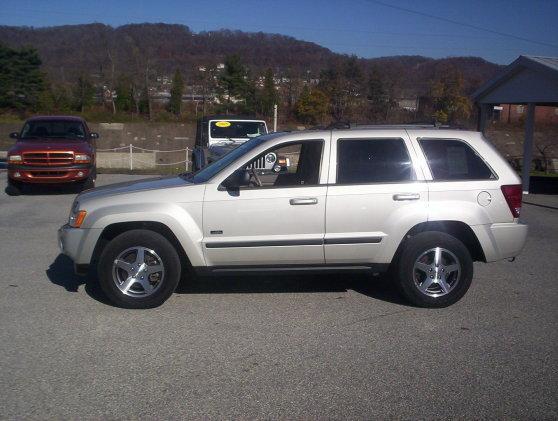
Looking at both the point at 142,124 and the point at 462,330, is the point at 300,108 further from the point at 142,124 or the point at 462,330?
the point at 462,330

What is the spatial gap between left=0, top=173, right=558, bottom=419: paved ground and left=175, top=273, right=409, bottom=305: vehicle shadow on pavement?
25 millimetres

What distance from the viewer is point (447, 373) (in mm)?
4762

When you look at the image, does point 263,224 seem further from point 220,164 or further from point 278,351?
point 278,351

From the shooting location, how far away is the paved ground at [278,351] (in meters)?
4.23

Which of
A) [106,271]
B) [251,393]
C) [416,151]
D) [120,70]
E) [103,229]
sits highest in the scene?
[120,70]

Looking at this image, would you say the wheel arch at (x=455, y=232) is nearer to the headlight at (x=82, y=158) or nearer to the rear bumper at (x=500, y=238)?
the rear bumper at (x=500, y=238)

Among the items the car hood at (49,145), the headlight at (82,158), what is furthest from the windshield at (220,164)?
the car hood at (49,145)

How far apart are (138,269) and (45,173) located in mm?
8760

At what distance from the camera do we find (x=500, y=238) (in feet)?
21.2

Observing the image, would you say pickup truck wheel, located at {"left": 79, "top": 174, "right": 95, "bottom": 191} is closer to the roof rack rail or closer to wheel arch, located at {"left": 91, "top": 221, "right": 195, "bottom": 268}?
wheel arch, located at {"left": 91, "top": 221, "right": 195, "bottom": 268}

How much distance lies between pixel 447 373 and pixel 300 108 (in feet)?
96.9

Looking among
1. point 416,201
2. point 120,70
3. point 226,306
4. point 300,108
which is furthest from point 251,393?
point 120,70

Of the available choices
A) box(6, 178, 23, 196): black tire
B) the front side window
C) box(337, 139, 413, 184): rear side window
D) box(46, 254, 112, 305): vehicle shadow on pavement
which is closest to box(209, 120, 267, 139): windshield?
box(6, 178, 23, 196): black tire

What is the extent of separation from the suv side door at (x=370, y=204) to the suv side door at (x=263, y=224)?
15 cm
